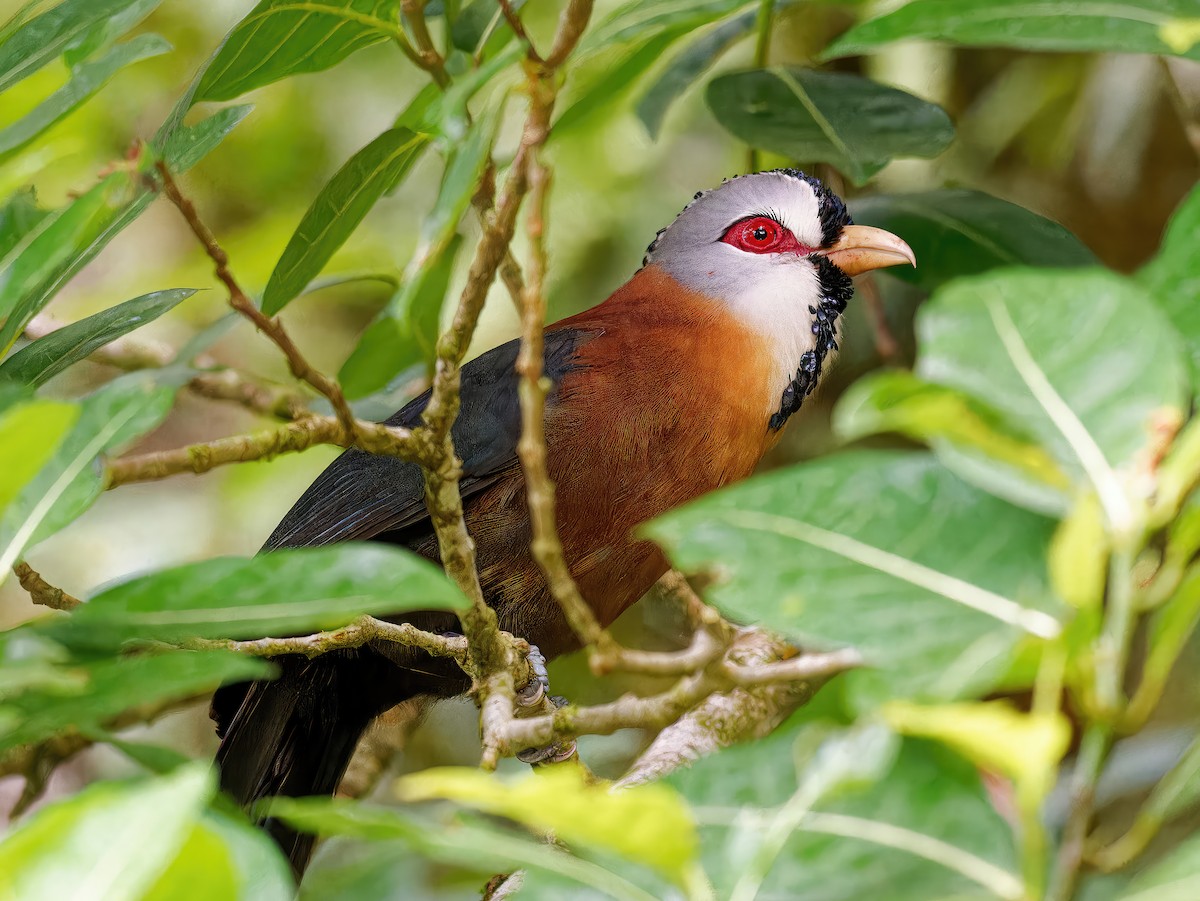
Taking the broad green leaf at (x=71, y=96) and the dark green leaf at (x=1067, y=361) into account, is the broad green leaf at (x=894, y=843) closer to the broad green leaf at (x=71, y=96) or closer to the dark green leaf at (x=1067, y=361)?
the dark green leaf at (x=1067, y=361)

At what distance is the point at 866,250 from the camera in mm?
2199

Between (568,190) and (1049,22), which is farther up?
(1049,22)

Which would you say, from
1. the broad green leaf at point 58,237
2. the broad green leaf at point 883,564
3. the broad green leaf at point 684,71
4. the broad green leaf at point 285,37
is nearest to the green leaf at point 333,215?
the broad green leaf at point 285,37

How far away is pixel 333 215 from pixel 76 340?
13.8 inches

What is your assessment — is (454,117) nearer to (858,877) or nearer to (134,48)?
(134,48)

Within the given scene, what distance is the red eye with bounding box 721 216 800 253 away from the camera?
2.32 metres

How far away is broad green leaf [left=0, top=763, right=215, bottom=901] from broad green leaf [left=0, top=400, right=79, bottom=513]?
0.23 meters

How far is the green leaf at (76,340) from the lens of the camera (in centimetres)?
137

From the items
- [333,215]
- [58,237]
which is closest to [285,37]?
[333,215]

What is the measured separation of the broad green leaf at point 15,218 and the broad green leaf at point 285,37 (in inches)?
8.1

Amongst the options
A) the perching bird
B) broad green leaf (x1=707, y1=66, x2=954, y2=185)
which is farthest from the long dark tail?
broad green leaf (x1=707, y1=66, x2=954, y2=185)

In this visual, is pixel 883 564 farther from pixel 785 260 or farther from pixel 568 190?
pixel 568 190

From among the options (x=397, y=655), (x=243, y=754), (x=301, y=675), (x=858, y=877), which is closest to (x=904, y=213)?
(x=397, y=655)

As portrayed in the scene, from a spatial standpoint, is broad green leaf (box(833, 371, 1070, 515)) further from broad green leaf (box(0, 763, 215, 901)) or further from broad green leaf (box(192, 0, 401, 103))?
broad green leaf (box(192, 0, 401, 103))
